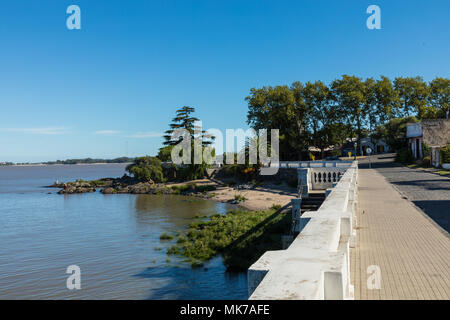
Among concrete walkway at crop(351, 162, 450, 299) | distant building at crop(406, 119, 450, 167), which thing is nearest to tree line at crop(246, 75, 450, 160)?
distant building at crop(406, 119, 450, 167)

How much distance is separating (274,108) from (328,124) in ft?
28.3

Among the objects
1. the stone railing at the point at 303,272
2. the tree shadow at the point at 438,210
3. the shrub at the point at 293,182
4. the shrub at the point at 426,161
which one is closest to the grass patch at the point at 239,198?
the shrub at the point at 293,182

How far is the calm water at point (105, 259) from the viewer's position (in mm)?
15000

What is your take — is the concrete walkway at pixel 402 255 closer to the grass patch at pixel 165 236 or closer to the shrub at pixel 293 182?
the grass patch at pixel 165 236

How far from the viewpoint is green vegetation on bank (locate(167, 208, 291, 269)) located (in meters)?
18.1

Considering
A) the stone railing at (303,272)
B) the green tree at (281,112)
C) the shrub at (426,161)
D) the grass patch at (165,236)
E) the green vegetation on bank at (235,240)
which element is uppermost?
the green tree at (281,112)

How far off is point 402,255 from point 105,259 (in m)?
16.3

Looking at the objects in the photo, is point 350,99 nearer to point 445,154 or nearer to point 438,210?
point 445,154

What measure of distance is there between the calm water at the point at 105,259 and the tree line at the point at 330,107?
24.5 metres

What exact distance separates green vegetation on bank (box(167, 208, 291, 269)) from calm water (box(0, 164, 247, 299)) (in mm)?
758

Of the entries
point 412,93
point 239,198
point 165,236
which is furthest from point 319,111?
point 165,236

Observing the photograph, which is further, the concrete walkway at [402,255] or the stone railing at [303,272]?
the concrete walkway at [402,255]

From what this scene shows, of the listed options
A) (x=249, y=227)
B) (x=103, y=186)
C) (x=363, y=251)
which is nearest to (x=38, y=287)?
(x=249, y=227)

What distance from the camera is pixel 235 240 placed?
21.2 metres
